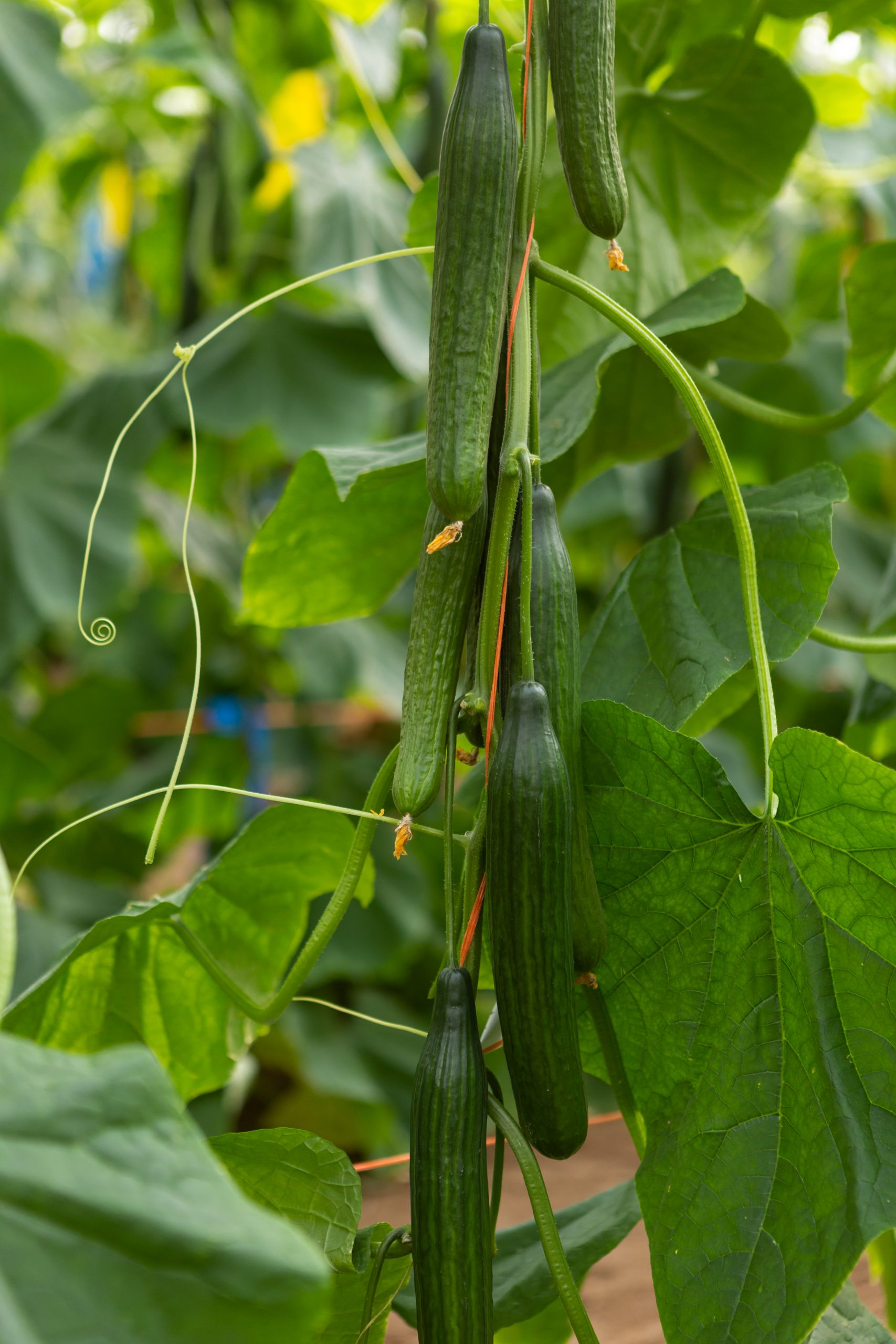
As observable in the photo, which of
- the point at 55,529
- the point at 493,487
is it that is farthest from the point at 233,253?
the point at 493,487

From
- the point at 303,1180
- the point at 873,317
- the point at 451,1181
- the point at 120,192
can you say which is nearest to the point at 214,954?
the point at 303,1180

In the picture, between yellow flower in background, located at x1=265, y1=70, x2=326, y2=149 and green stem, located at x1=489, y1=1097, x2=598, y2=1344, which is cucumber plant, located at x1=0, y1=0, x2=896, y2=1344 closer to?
green stem, located at x1=489, y1=1097, x2=598, y2=1344

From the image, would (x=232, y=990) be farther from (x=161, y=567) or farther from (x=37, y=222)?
(x=37, y=222)

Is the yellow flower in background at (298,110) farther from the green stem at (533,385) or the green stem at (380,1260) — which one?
the green stem at (380,1260)

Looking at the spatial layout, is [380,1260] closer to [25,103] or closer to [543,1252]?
[543,1252]

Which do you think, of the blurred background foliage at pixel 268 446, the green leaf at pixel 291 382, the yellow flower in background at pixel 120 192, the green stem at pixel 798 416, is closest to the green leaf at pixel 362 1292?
the green stem at pixel 798 416

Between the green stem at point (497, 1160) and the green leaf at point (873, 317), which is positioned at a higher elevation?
the green leaf at point (873, 317)

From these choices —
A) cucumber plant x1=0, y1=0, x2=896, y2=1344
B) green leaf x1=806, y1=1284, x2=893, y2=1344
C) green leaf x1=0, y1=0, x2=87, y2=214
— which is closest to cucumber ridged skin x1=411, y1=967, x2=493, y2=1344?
cucumber plant x1=0, y1=0, x2=896, y2=1344
